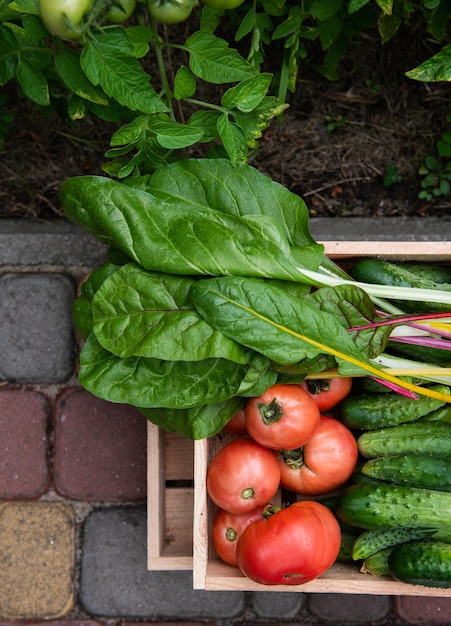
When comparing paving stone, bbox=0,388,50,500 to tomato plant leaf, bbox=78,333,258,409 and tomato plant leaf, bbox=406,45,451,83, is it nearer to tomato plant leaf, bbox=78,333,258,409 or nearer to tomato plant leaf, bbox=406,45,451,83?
tomato plant leaf, bbox=78,333,258,409

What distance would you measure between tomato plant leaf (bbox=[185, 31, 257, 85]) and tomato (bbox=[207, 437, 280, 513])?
0.68 meters

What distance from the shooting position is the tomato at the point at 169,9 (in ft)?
3.45

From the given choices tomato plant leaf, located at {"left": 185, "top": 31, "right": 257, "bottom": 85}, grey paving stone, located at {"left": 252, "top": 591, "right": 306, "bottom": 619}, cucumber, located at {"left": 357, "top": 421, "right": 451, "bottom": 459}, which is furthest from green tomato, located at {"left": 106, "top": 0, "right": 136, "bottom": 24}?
grey paving stone, located at {"left": 252, "top": 591, "right": 306, "bottom": 619}

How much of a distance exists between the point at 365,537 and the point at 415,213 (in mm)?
901

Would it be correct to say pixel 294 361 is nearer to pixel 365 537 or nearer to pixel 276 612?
pixel 365 537

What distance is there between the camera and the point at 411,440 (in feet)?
4.20

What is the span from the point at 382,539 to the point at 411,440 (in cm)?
20

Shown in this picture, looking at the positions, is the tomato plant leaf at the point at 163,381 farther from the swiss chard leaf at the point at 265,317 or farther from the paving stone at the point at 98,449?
the paving stone at the point at 98,449

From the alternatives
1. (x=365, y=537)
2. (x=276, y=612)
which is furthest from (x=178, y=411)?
(x=276, y=612)

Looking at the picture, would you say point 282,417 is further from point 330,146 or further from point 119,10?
point 330,146

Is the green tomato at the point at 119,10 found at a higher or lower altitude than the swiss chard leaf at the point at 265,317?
higher

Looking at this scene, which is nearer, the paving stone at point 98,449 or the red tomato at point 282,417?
the red tomato at point 282,417

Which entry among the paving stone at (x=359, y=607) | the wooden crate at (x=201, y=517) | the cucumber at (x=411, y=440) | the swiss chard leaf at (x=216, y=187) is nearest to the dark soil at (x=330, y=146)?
the wooden crate at (x=201, y=517)

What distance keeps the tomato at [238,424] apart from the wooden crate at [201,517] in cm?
6
